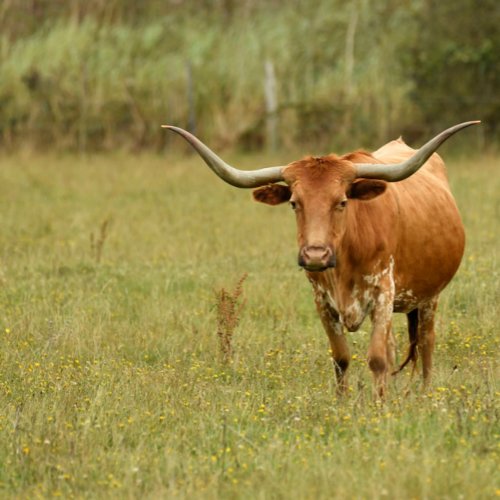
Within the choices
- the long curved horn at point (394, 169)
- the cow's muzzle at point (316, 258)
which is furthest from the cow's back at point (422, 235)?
the cow's muzzle at point (316, 258)

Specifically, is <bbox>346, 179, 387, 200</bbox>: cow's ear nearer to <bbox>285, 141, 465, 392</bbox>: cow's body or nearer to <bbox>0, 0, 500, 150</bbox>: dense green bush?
<bbox>285, 141, 465, 392</bbox>: cow's body

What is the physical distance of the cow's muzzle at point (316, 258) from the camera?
23.1 feet

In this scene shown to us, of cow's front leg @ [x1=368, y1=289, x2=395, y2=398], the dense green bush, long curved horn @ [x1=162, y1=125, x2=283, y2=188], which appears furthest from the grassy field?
the dense green bush

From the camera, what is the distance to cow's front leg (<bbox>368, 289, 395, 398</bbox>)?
25.2 feet

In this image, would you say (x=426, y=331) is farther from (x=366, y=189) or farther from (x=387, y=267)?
(x=366, y=189)

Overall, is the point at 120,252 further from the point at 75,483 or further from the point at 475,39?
the point at 475,39

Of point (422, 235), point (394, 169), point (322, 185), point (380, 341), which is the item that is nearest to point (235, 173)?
point (322, 185)

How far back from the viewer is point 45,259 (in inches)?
505

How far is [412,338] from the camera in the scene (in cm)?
906

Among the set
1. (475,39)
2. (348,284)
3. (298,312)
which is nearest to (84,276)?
(298,312)

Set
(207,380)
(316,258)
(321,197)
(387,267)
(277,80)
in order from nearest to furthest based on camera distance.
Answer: (316,258)
(321,197)
(387,267)
(207,380)
(277,80)

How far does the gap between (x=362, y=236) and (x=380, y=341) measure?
634 millimetres

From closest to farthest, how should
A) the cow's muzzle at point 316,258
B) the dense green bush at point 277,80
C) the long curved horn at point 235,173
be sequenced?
the cow's muzzle at point 316,258
the long curved horn at point 235,173
the dense green bush at point 277,80

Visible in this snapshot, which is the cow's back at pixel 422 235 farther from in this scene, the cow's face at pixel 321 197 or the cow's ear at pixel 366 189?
the cow's face at pixel 321 197
